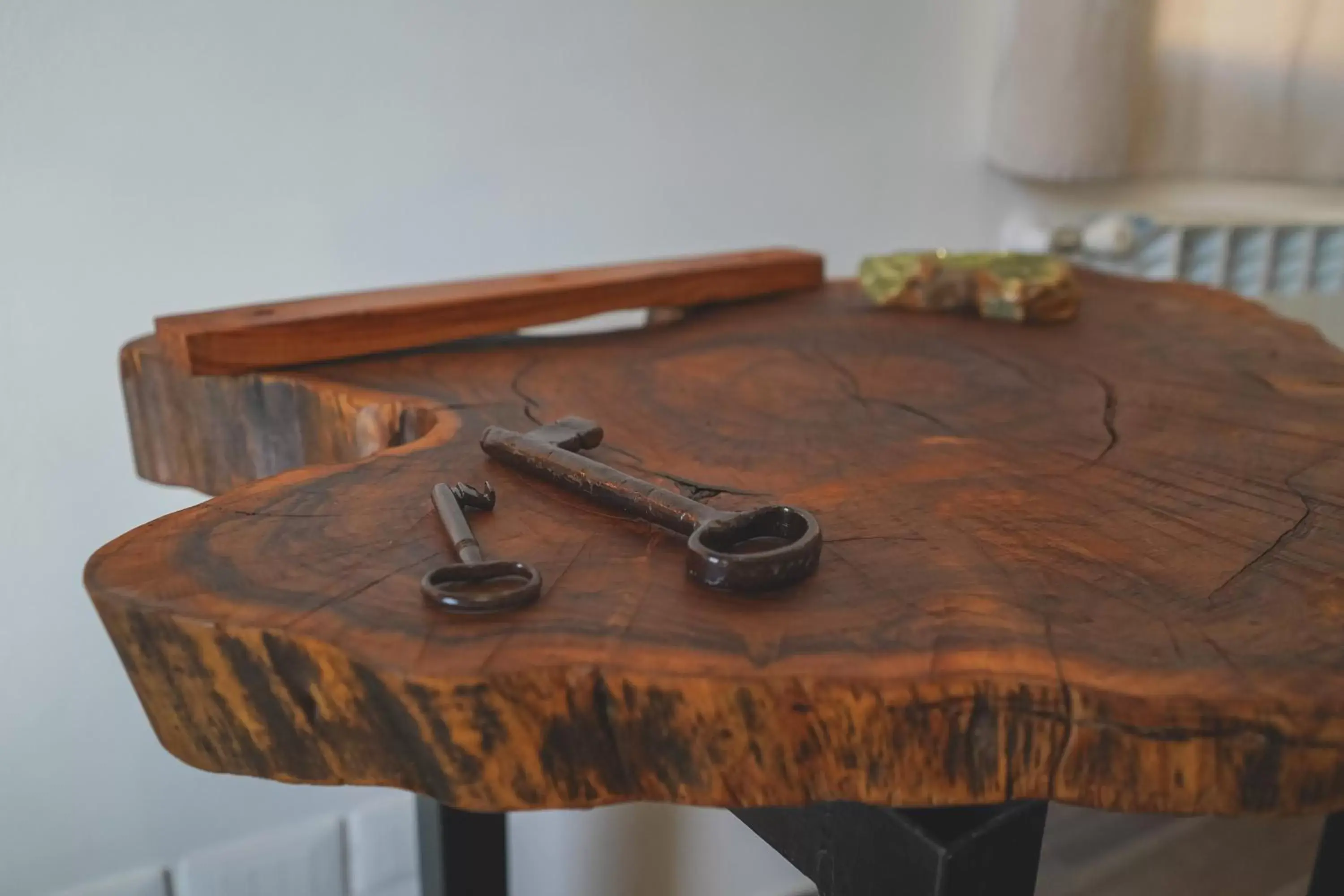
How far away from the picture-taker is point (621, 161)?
3.84ft

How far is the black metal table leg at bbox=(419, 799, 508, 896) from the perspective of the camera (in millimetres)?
797

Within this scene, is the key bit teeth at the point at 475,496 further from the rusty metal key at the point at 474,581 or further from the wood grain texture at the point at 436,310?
the wood grain texture at the point at 436,310

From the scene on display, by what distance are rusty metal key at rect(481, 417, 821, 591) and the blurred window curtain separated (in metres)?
0.98

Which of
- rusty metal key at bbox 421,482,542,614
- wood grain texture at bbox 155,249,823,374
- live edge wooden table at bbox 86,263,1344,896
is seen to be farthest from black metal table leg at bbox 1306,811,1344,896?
rusty metal key at bbox 421,482,542,614

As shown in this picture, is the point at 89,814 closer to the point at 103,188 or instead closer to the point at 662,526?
the point at 103,188

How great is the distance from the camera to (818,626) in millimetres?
407

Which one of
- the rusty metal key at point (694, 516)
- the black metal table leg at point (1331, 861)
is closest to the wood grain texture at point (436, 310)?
the rusty metal key at point (694, 516)

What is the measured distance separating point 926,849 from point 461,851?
446 millimetres

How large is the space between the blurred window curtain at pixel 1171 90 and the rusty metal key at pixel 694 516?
98cm

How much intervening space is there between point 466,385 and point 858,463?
0.27 meters

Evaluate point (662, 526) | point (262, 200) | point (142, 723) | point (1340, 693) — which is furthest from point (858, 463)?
point (142, 723)

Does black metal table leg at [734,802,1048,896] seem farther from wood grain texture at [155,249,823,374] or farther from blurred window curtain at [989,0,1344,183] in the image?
blurred window curtain at [989,0,1344,183]

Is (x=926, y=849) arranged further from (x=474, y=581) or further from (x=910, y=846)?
→ (x=474, y=581)

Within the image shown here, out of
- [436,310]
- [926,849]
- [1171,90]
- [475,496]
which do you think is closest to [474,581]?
[475,496]
